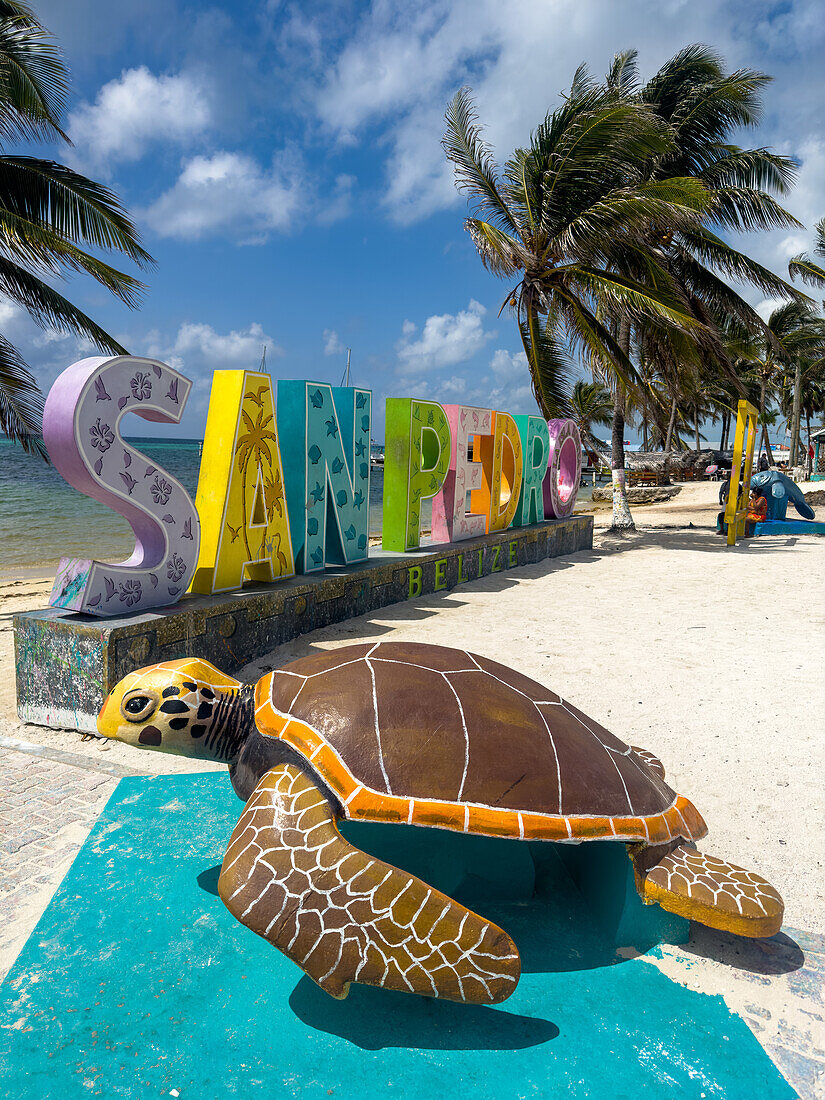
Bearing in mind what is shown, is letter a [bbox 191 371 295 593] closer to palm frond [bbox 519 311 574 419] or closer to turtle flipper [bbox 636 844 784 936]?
turtle flipper [bbox 636 844 784 936]

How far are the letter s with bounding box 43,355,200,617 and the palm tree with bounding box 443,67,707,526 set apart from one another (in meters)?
8.90

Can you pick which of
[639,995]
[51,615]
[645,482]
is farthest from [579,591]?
[645,482]

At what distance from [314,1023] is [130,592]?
3388mm

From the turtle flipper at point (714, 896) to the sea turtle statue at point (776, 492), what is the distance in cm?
1610

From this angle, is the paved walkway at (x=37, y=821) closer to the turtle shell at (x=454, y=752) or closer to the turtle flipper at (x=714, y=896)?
the turtle shell at (x=454, y=752)

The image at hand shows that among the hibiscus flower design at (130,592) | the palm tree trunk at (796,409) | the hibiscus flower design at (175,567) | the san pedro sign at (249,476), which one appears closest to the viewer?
the san pedro sign at (249,476)

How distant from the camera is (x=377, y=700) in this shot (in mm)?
2381

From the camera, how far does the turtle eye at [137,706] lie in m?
2.46

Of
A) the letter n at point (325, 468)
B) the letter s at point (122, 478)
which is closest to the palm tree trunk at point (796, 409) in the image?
the letter n at point (325, 468)

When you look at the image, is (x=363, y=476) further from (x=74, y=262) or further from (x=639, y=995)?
(x=639, y=995)

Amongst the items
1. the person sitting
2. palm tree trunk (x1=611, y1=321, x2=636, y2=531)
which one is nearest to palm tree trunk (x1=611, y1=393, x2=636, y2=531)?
palm tree trunk (x1=611, y1=321, x2=636, y2=531)

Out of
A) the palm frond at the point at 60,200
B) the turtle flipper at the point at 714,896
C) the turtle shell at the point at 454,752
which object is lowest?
the turtle flipper at the point at 714,896

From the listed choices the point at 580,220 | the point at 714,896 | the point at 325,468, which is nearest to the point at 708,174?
the point at 580,220

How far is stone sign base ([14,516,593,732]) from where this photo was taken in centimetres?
442
